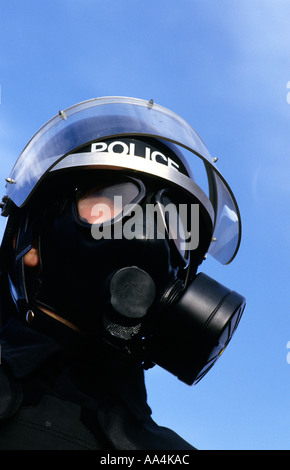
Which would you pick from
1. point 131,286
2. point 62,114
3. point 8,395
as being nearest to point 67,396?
point 8,395

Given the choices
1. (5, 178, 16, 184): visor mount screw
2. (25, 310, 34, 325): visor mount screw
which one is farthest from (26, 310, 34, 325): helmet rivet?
(5, 178, 16, 184): visor mount screw

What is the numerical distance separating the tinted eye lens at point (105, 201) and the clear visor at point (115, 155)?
0.33 ft

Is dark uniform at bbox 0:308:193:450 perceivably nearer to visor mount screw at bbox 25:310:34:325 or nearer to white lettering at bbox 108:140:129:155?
visor mount screw at bbox 25:310:34:325

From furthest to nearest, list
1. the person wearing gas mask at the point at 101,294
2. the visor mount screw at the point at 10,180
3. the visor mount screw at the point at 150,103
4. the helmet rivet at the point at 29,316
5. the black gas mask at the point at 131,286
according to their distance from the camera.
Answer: the visor mount screw at the point at 150,103 < the visor mount screw at the point at 10,180 < the helmet rivet at the point at 29,316 < the black gas mask at the point at 131,286 < the person wearing gas mask at the point at 101,294

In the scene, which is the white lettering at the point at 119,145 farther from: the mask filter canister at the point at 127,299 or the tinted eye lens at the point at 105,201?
the mask filter canister at the point at 127,299

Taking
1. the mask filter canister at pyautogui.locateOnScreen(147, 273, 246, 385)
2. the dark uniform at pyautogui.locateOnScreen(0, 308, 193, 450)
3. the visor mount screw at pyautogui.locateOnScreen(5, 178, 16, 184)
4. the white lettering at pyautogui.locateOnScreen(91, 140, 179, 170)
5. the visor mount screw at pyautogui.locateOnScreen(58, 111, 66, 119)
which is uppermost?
the visor mount screw at pyautogui.locateOnScreen(58, 111, 66, 119)

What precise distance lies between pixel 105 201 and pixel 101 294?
0.45 m

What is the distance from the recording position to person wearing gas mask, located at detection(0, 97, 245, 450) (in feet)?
7.58

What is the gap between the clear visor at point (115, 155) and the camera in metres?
2.69

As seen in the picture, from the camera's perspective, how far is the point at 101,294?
8.07 feet

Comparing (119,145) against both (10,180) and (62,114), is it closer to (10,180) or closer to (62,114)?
(62,114)

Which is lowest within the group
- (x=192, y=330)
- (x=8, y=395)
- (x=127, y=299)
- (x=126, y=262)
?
(x=8, y=395)

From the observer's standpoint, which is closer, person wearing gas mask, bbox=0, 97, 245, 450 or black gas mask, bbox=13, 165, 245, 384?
person wearing gas mask, bbox=0, 97, 245, 450

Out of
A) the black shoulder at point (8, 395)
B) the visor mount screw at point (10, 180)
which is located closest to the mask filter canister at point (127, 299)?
the black shoulder at point (8, 395)
